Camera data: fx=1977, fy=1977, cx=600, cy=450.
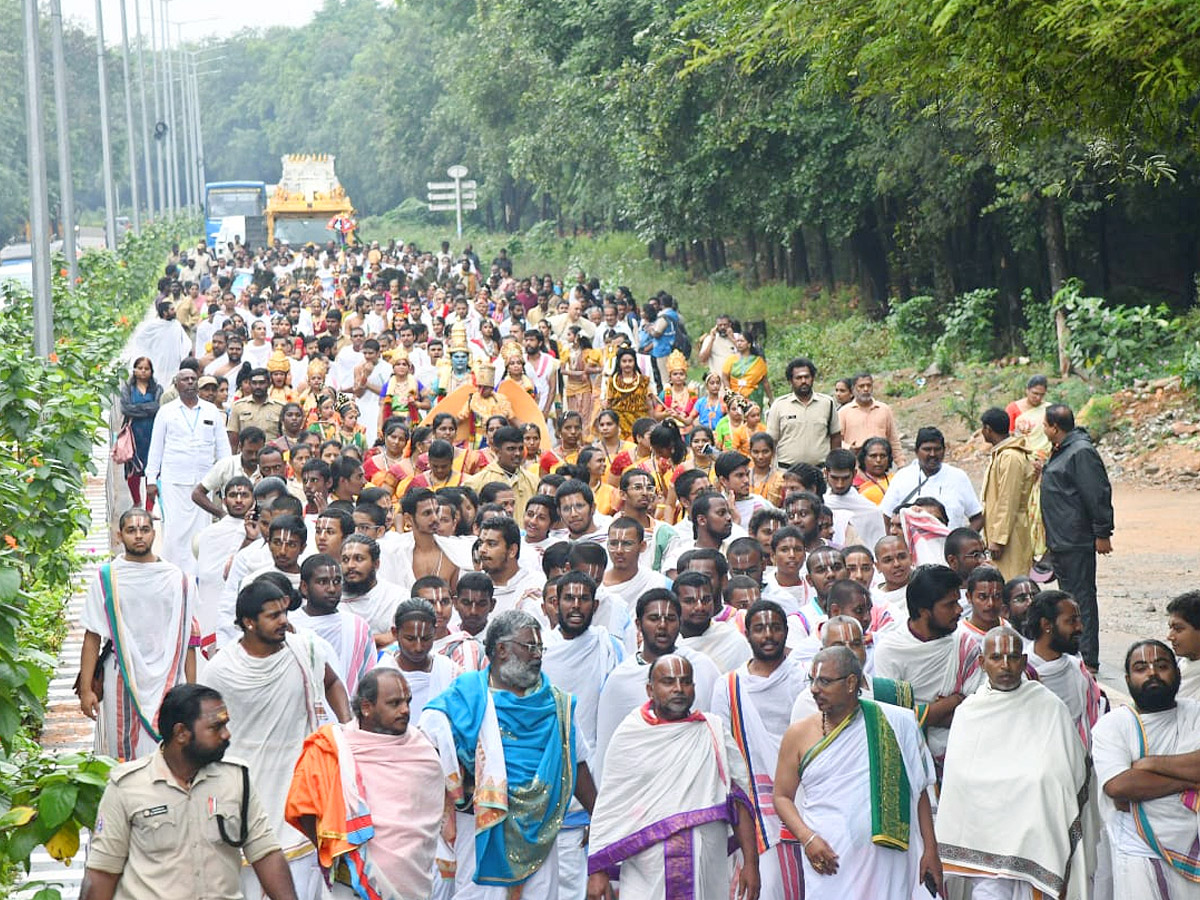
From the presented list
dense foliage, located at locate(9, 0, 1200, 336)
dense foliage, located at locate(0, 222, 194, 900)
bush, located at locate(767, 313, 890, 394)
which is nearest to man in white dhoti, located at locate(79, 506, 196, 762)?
dense foliage, located at locate(0, 222, 194, 900)

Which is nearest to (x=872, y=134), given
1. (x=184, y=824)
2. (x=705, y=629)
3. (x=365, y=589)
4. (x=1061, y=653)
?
(x=365, y=589)

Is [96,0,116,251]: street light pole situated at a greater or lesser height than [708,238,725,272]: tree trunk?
greater

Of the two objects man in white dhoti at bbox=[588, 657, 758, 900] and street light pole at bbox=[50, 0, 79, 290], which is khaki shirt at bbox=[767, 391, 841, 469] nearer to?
man in white dhoti at bbox=[588, 657, 758, 900]

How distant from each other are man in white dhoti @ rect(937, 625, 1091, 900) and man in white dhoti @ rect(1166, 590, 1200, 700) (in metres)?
0.53

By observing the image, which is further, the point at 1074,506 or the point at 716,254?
the point at 716,254

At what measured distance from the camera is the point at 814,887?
7.47 metres

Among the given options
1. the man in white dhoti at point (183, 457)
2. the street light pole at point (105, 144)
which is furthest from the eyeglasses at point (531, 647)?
the street light pole at point (105, 144)

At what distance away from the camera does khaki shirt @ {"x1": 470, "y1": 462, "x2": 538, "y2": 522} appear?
42.0 ft

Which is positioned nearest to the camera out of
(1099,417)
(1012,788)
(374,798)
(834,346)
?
(374,798)

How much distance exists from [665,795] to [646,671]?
90 centimetres

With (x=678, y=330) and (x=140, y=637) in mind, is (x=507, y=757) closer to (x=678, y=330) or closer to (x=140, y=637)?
(x=140, y=637)

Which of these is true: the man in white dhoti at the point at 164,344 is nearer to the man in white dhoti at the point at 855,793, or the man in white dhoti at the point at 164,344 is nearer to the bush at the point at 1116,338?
the bush at the point at 1116,338

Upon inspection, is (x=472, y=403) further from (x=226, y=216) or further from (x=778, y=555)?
(x=226, y=216)

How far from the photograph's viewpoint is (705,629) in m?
8.66
